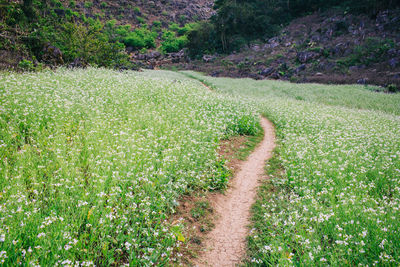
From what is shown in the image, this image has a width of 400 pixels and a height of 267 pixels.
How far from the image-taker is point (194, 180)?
6305 millimetres

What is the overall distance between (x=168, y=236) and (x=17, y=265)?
2.10m

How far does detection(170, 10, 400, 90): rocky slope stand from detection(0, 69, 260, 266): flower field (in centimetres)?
3049

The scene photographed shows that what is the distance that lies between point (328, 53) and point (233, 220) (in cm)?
4516

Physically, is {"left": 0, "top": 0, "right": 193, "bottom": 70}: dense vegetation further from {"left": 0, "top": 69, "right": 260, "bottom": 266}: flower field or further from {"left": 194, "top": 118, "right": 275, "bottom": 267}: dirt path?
{"left": 194, "top": 118, "right": 275, "bottom": 267}: dirt path

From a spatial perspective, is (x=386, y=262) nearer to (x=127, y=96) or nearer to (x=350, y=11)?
(x=127, y=96)

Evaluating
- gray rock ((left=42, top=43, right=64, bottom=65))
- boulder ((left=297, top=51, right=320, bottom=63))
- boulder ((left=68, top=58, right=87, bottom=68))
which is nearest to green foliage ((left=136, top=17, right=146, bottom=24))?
boulder ((left=297, top=51, right=320, bottom=63))

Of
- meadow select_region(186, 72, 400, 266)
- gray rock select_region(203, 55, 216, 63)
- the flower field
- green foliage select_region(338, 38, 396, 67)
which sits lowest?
→ meadow select_region(186, 72, 400, 266)

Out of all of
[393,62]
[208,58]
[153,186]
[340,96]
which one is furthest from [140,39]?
[153,186]

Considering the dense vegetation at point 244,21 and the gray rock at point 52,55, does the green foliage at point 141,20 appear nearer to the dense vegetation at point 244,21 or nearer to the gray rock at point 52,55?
the dense vegetation at point 244,21

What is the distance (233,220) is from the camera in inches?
212

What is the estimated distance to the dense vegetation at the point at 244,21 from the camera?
60.6m

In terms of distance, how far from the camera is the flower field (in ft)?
10.9

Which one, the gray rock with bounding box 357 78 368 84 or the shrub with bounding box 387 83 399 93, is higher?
the gray rock with bounding box 357 78 368 84

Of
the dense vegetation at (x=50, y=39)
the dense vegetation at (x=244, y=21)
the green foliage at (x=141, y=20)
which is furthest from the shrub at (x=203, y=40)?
the dense vegetation at (x=50, y=39)
